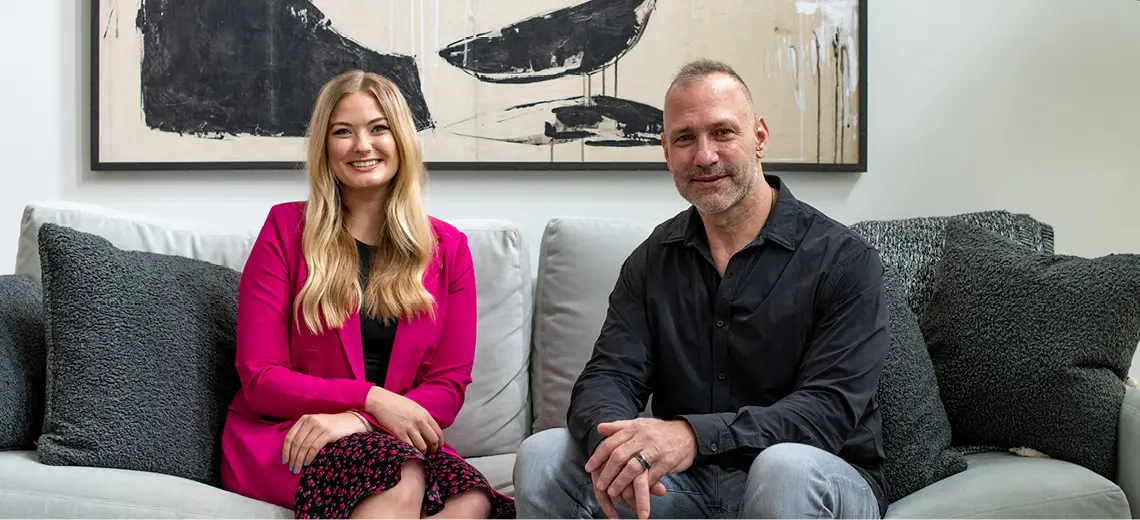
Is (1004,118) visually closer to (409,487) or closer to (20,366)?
(409,487)

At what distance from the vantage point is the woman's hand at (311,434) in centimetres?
162

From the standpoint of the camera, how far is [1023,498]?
1595mm

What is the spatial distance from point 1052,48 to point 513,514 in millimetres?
1977

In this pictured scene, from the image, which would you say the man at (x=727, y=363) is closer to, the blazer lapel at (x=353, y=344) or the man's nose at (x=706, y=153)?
the man's nose at (x=706, y=153)

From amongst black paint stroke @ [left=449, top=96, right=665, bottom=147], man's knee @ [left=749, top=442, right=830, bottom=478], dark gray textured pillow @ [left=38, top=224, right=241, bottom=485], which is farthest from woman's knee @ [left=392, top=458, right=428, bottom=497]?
black paint stroke @ [left=449, top=96, right=665, bottom=147]

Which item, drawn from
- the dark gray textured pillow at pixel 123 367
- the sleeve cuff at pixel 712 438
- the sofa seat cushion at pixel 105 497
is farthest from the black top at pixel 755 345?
the dark gray textured pillow at pixel 123 367

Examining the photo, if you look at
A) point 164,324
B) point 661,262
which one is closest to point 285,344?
point 164,324

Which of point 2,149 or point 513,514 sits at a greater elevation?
point 2,149

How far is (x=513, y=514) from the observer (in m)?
1.73

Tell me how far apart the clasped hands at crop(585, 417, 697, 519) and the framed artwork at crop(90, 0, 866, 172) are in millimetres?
1184

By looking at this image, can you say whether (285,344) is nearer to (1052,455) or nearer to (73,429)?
(73,429)

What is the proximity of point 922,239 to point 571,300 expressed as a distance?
2.58 feet

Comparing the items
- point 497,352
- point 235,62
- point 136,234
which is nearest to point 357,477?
point 497,352

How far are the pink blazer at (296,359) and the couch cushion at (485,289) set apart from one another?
0.80 ft
